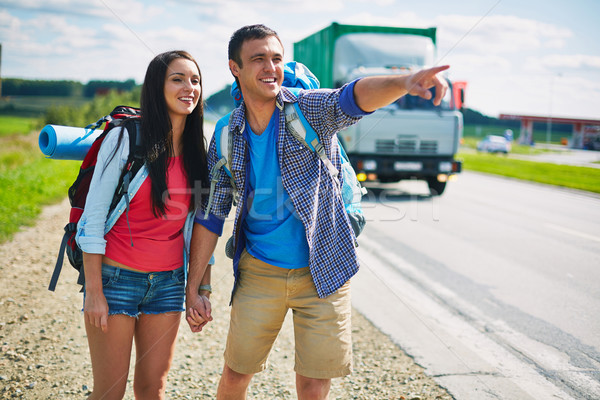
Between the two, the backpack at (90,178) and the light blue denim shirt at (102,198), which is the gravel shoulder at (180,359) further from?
the light blue denim shirt at (102,198)

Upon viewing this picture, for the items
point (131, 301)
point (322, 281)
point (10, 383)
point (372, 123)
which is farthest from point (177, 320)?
point (372, 123)

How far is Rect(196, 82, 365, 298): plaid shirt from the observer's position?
2.30m

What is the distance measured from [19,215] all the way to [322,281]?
24.4 feet

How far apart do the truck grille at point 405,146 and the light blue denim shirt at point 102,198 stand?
372 inches

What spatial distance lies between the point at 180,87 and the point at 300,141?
0.66m

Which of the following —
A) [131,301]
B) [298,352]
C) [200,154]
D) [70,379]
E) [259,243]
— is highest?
[200,154]

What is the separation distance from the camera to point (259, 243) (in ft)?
8.23

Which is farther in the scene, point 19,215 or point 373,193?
point 373,193

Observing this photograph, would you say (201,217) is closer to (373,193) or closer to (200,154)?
(200,154)

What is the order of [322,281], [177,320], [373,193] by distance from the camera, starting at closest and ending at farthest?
[322,281]
[177,320]
[373,193]

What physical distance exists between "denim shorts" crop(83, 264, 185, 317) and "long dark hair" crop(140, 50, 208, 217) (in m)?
0.31

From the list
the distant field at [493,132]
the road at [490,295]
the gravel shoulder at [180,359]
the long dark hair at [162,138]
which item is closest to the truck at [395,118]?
the road at [490,295]

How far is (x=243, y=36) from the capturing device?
8.08 feet

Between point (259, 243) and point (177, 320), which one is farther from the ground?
point (259, 243)
